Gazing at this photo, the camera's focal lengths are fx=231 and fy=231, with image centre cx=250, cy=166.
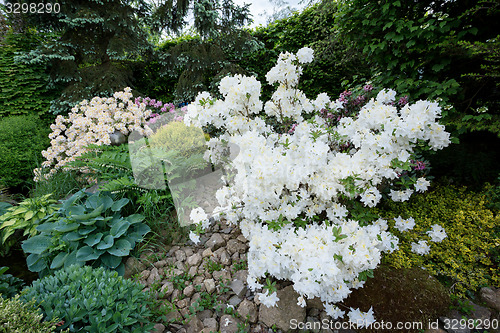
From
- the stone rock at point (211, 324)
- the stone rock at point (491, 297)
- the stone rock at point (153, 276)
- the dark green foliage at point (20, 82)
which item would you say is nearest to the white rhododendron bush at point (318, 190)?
the stone rock at point (211, 324)

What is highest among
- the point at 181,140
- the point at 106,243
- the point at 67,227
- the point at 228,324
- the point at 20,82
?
the point at 20,82

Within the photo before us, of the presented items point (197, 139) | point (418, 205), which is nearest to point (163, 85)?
point (197, 139)

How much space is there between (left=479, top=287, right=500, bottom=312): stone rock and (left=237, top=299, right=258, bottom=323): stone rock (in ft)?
5.70

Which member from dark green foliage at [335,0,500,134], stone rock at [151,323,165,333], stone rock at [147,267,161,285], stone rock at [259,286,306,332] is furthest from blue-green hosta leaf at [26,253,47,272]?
dark green foliage at [335,0,500,134]

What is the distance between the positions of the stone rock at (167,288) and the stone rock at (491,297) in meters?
2.45

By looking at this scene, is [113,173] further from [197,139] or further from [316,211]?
[316,211]

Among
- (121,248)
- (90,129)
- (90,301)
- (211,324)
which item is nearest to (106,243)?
(121,248)

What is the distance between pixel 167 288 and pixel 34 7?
6473 millimetres

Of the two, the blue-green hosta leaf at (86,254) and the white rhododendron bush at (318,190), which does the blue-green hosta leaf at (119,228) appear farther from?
the white rhododendron bush at (318,190)

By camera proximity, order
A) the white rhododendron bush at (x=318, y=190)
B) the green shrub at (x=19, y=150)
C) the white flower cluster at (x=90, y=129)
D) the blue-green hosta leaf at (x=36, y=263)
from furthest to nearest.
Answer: the green shrub at (x=19, y=150) → the white flower cluster at (x=90, y=129) → the blue-green hosta leaf at (x=36, y=263) → the white rhododendron bush at (x=318, y=190)

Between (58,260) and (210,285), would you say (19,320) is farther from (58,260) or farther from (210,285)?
(210,285)

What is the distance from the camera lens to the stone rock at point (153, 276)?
6.67 feet

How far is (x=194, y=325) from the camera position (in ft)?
5.58

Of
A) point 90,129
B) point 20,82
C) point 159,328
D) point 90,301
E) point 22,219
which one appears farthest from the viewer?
point 20,82
